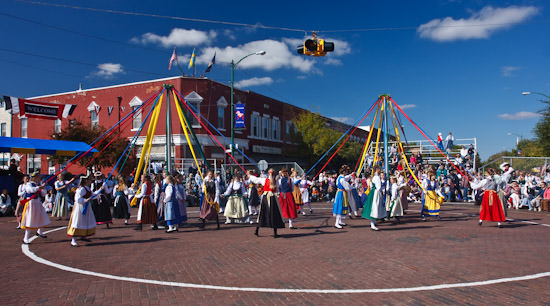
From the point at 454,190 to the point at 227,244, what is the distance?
19.3 metres

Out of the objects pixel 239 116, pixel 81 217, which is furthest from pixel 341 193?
pixel 239 116

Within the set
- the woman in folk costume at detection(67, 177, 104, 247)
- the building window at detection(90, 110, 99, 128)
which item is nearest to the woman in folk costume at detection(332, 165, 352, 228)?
the woman in folk costume at detection(67, 177, 104, 247)

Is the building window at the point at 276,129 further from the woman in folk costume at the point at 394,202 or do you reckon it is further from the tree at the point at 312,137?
the woman in folk costume at the point at 394,202

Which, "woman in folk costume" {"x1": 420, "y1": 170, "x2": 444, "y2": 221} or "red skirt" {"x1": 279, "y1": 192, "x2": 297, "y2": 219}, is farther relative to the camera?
"woman in folk costume" {"x1": 420, "y1": 170, "x2": 444, "y2": 221}

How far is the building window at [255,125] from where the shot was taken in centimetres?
3541

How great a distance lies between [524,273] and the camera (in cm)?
689

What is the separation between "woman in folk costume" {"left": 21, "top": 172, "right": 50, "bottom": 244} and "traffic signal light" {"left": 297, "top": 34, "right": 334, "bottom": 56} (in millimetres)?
9341

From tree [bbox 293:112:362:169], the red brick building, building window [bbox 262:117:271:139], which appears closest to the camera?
the red brick building

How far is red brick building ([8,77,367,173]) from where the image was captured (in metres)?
29.9

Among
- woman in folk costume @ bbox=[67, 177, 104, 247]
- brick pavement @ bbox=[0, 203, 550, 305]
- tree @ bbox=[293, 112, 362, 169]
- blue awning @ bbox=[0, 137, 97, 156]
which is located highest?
tree @ bbox=[293, 112, 362, 169]

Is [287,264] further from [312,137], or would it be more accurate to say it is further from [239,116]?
[312,137]

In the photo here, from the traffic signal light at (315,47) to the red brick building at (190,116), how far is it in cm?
1624

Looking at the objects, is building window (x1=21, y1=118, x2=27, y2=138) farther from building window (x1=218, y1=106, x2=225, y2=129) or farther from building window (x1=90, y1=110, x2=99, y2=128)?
building window (x1=218, y1=106, x2=225, y2=129)

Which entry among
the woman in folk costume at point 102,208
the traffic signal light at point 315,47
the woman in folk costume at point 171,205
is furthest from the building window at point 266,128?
the woman in folk costume at point 171,205
